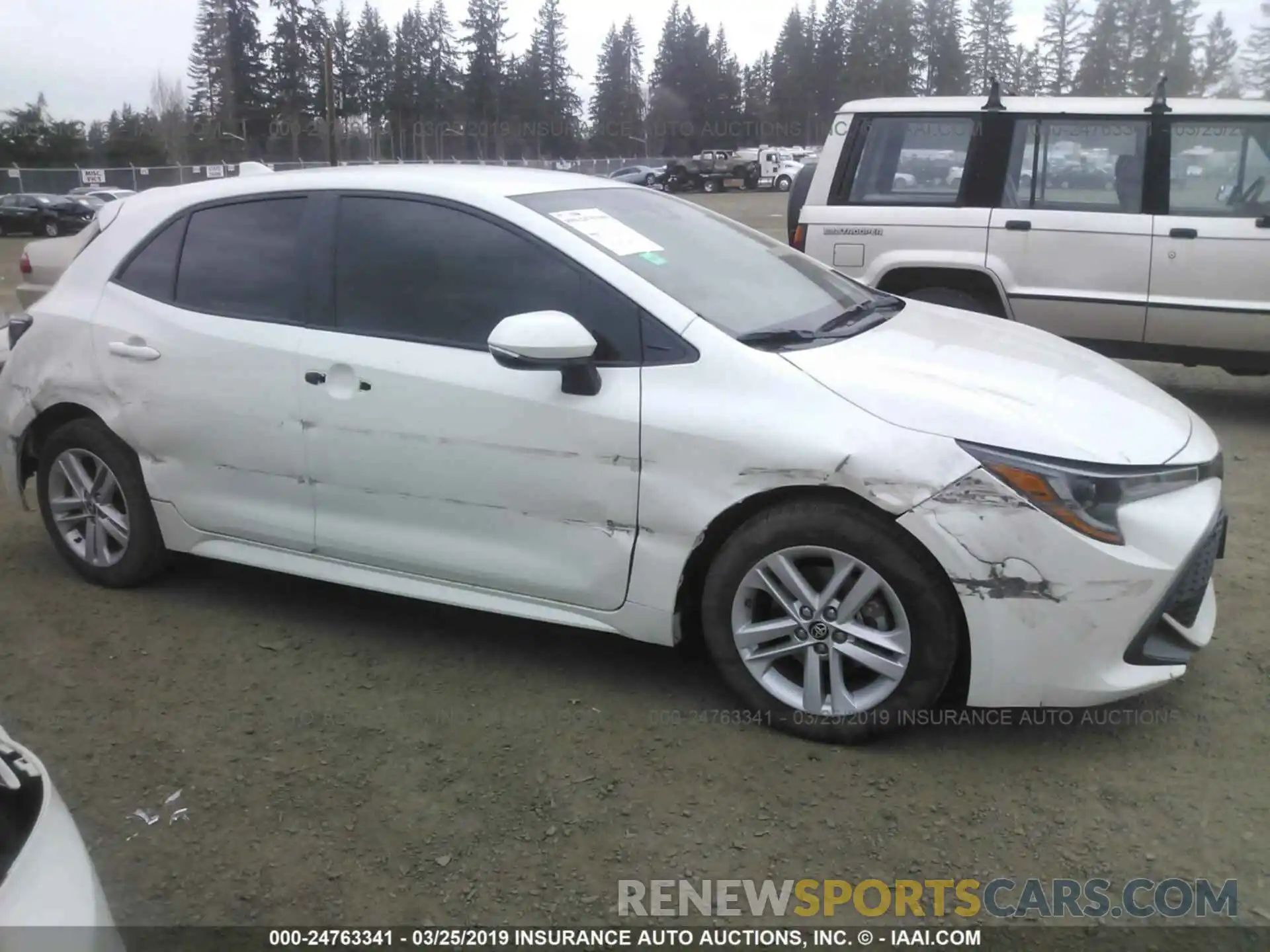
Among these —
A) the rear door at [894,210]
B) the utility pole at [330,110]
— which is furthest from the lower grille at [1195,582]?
the utility pole at [330,110]

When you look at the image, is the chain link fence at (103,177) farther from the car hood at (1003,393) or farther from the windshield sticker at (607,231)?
the car hood at (1003,393)

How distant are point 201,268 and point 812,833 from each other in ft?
9.46

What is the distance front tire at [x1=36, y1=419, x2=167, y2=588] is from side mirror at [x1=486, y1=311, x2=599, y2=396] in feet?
5.82

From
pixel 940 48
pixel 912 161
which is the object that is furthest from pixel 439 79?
pixel 912 161

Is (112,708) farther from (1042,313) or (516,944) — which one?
(1042,313)

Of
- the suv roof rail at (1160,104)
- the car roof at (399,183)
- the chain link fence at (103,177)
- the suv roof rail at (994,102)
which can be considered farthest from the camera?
the chain link fence at (103,177)

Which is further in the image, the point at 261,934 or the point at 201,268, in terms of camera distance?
the point at 201,268

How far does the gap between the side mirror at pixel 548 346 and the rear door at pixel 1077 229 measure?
14.3 feet

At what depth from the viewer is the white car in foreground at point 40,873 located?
1579mm

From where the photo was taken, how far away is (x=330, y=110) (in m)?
43.9

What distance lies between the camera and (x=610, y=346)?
11.1ft

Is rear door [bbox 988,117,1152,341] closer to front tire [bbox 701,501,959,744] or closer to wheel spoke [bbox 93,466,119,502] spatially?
front tire [bbox 701,501,959,744]

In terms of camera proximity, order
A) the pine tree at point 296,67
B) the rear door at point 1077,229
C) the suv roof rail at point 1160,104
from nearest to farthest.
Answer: the suv roof rail at point 1160,104
the rear door at point 1077,229
the pine tree at point 296,67

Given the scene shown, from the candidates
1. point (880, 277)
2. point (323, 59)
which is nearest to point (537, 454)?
point (880, 277)
